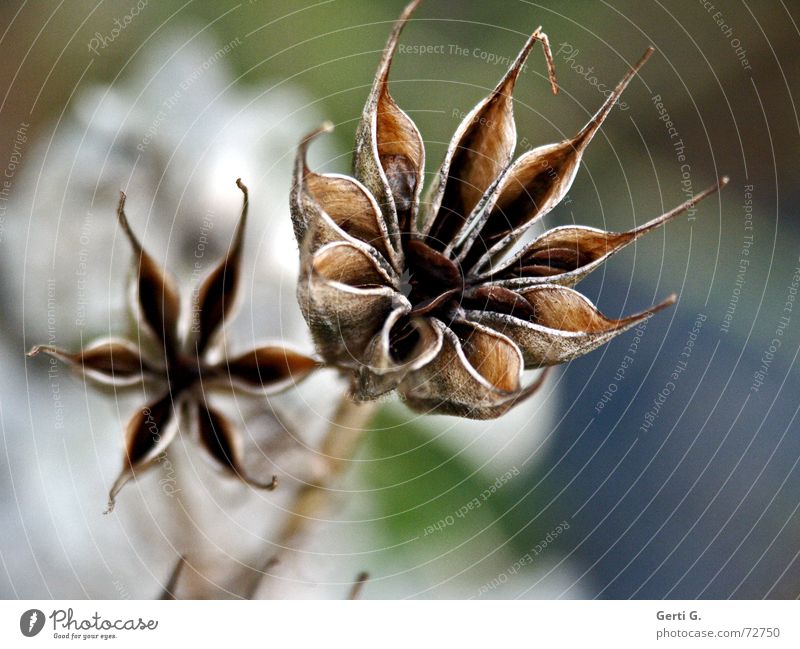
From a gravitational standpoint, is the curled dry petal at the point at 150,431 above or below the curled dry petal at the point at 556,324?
below

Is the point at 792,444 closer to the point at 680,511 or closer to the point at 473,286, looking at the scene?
the point at 680,511

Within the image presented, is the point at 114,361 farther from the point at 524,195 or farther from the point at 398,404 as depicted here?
the point at 524,195

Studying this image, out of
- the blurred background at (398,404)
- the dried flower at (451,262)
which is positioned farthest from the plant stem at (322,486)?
the dried flower at (451,262)

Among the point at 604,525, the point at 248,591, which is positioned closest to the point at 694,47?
the point at 604,525

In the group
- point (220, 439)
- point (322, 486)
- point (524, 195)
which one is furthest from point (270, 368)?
point (524, 195)

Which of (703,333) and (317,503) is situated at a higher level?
(703,333)

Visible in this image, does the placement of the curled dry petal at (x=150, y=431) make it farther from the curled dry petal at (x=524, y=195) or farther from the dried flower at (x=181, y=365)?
the curled dry petal at (x=524, y=195)
